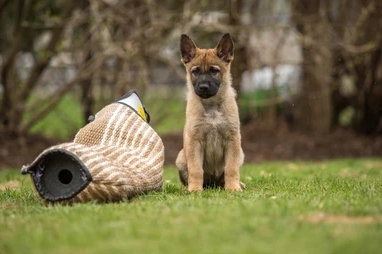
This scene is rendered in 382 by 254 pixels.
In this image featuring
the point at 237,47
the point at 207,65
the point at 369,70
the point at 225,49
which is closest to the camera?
the point at 207,65

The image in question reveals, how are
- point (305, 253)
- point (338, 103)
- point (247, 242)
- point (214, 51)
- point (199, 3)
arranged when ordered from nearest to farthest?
1. point (305, 253)
2. point (247, 242)
3. point (214, 51)
4. point (199, 3)
5. point (338, 103)

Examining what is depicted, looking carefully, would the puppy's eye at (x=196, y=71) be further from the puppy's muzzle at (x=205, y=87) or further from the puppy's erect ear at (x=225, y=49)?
the puppy's erect ear at (x=225, y=49)

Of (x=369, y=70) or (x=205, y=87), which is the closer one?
(x=205, y=87)

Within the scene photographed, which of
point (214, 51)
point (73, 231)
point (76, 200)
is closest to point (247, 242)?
point (73, 231)

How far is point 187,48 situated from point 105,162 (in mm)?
2073

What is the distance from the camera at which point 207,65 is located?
7066 mm

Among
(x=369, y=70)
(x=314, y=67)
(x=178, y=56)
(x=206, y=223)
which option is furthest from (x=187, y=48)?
(x=369, y=70)

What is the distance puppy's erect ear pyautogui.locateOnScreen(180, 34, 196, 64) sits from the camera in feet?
23.7

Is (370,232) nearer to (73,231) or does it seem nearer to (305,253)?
(305,253)

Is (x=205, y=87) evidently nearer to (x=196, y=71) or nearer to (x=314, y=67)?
(x=196, y=71)

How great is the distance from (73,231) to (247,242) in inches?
46.7

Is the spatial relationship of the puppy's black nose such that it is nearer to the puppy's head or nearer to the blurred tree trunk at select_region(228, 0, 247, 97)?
the puppy's head

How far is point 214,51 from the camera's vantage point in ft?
23.8

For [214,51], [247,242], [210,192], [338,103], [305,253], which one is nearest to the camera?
[305,253]
